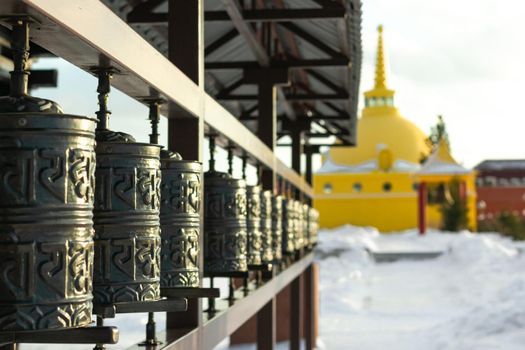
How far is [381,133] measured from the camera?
64.1m

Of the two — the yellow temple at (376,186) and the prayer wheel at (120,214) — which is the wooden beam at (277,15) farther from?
the yellow temple at (376,186)

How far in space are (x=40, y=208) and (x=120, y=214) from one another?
76 centimetres

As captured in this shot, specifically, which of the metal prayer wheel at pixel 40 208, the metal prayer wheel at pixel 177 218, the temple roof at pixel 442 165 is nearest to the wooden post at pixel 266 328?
the metal prayer wheel at pixel 177 218

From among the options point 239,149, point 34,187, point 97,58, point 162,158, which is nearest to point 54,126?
point 34,187

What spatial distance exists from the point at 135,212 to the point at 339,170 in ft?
189

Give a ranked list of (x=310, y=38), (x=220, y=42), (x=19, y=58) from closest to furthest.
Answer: (x=19, y=58) < (x=310, y=38) < (x=220, y=42)

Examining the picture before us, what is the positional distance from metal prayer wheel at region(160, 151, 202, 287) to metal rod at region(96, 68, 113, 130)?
800mm

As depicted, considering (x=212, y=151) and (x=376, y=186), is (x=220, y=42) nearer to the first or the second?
(x=212, y=151)

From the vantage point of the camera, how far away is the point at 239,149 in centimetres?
715

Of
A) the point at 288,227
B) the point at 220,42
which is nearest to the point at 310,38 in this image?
the point at 220,42

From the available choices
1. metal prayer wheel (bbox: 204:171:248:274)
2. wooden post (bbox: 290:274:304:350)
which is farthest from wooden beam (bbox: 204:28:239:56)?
wooden post (bbox: 290:274:304:350)

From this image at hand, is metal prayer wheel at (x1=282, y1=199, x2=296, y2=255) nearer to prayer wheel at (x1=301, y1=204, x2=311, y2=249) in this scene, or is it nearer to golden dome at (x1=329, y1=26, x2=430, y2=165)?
prayer wheel at (x1=301, y1=204, x2=311, y2=249)

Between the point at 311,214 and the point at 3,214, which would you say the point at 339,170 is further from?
the point at 3,214

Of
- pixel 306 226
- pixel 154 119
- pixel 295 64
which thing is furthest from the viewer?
pixel 306 226
